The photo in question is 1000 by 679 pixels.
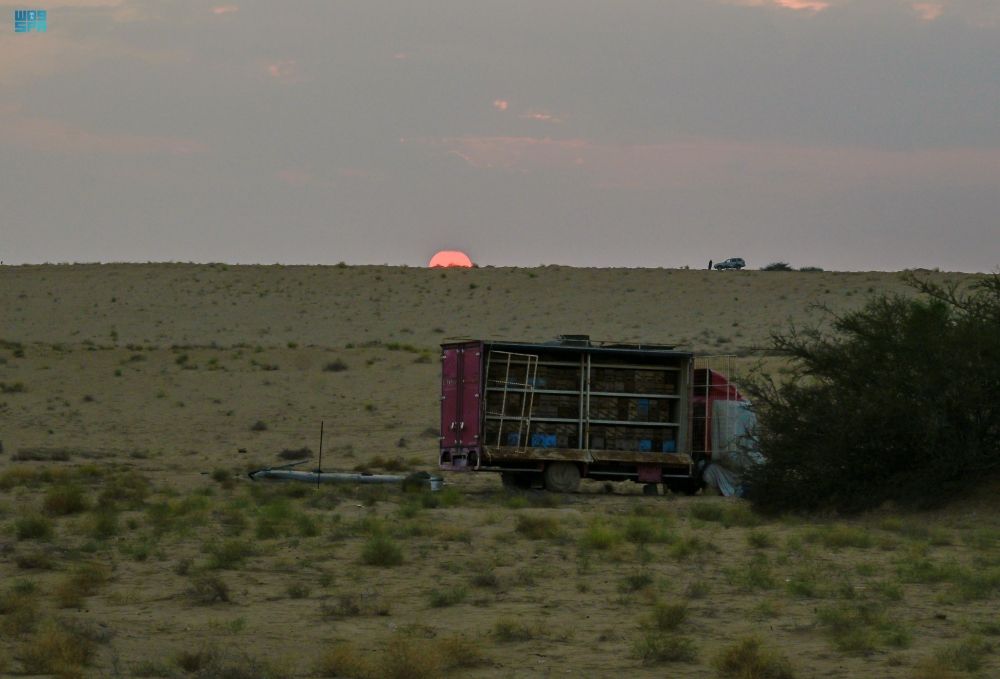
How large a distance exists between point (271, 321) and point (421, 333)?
398 inches

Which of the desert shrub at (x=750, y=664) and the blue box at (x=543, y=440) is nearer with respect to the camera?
the desert shrub at (x=750, y=664)

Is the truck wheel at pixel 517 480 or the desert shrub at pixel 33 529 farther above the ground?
the truck wheel at pixel 517 480

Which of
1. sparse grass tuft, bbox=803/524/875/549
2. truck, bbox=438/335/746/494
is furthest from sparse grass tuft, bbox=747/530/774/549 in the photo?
truck, bbox=438/335/746/494

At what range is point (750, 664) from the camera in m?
11.9

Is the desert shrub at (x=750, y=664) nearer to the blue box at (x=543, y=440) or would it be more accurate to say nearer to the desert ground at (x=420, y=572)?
the desert ground at (x=420, y=572)

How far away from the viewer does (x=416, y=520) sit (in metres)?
23.5

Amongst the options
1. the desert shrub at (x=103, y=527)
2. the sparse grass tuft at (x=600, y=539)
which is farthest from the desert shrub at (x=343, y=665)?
the desert shrub at (x=103, y=527)

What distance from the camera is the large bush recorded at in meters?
22.8

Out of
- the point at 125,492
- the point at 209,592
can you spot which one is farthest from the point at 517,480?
the point at 209,592

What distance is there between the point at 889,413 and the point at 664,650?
37.3 ft

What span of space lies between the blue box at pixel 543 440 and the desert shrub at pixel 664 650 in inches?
623

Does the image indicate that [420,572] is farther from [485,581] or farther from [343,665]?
[343,665]

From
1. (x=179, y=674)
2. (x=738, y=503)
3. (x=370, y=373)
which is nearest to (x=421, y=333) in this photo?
(x=370, y=373)

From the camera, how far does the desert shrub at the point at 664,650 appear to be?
12688 millimetres
